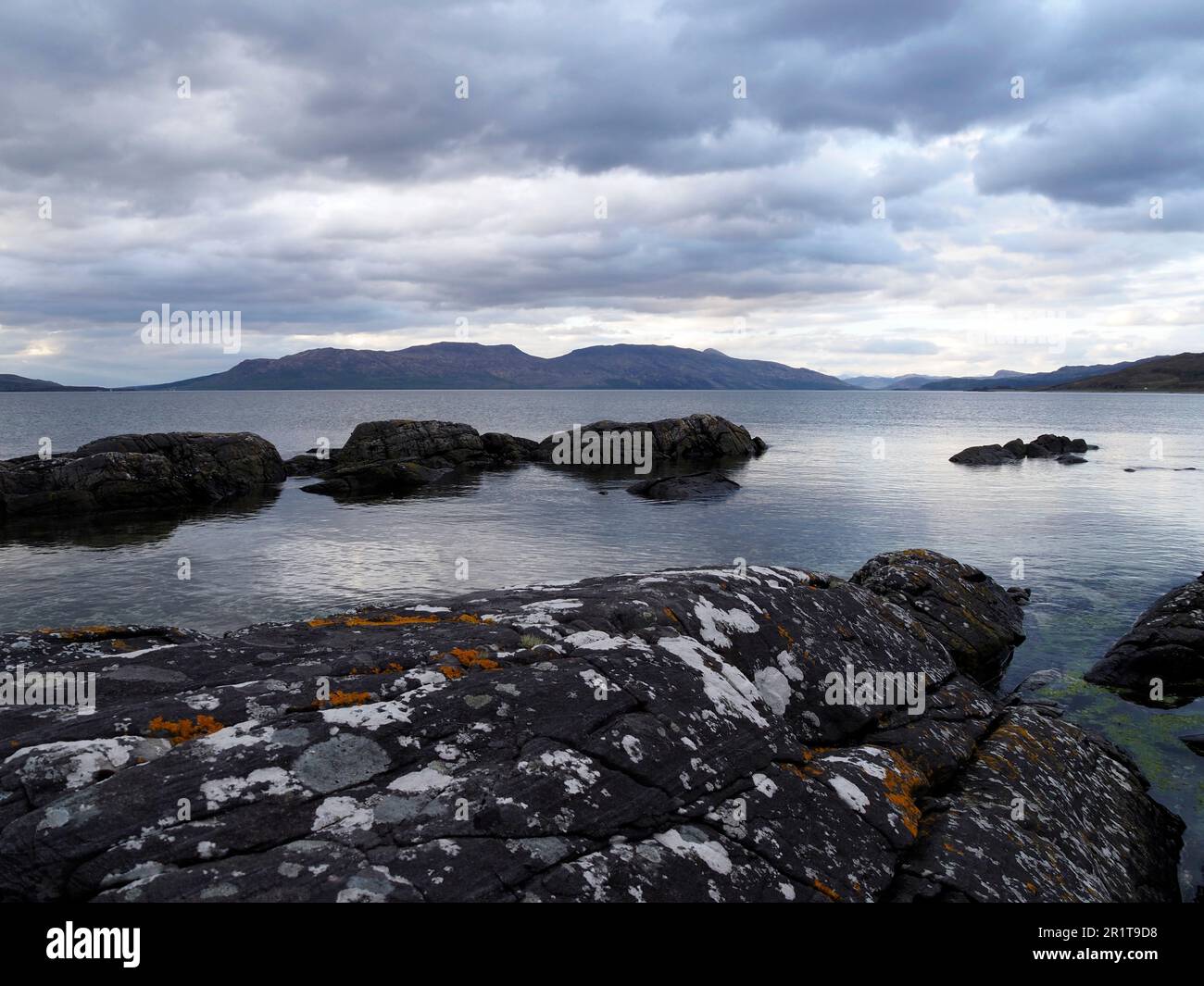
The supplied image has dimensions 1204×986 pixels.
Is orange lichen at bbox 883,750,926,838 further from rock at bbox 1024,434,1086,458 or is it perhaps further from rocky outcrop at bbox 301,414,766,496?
rock at bbox 1024,434,1086,458

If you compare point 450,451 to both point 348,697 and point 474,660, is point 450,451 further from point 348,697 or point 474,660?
point 348,697

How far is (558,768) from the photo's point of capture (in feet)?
22.3

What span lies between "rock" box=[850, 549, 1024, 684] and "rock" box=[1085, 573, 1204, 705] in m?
2.46

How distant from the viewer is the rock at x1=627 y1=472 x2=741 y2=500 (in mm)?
56062

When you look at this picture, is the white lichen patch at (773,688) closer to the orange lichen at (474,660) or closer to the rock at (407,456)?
the orange lichen at (474,660)

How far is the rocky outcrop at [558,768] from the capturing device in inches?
223

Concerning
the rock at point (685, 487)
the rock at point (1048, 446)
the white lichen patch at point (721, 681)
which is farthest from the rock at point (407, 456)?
the rock at point (1048, 446)

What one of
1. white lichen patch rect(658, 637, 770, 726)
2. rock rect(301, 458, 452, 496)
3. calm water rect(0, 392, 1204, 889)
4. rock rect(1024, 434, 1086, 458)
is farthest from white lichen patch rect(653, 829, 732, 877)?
rock rect(1024, 434, 1086, 458)

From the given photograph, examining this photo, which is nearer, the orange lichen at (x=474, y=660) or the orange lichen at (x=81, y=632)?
the orange lichen at (x=474, y=660)

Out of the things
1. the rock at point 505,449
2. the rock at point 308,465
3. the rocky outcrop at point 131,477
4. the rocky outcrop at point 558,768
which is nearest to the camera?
the rocky outcrop at point 558,768

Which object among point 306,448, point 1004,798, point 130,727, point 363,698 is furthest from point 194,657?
point 306,448

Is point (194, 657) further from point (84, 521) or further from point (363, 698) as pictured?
point (84, 521)

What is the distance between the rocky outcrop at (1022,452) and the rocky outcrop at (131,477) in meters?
73.2

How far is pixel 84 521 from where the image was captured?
→ 45375 mm
